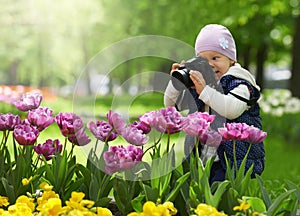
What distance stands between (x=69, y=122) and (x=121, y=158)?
1.57 feet

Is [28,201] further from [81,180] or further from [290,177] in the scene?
[290,177]

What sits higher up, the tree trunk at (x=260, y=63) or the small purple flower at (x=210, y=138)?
the small purple flower at (x=210, y=138)

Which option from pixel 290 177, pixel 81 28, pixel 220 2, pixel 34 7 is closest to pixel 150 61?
pixel 81 28

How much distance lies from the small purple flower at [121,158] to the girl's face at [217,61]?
901 millimetres

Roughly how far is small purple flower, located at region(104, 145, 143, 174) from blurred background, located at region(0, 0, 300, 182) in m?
0.34

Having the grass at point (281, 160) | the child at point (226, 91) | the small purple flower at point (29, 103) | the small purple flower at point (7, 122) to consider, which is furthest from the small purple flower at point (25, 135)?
the grass at point (281, 160)

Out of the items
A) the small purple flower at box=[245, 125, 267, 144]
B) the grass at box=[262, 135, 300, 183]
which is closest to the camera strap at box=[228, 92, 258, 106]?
the small purple flower at box=[245, 125, 267, 144]

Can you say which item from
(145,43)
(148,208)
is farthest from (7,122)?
(145,43)

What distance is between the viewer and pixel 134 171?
3215mm

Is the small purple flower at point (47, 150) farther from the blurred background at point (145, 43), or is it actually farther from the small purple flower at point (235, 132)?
the small purple flower at point (235, 132)

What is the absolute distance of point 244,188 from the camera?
3123 mm

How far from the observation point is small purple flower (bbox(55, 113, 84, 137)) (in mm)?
3232

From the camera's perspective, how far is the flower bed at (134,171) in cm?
294

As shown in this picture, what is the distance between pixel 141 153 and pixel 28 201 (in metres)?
0.51
